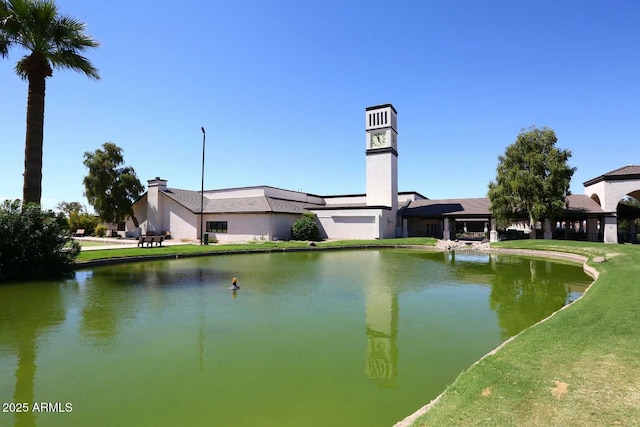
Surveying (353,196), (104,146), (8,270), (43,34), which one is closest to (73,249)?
(8,270)

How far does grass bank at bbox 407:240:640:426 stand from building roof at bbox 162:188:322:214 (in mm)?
32505

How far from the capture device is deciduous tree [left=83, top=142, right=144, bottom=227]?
40500mm

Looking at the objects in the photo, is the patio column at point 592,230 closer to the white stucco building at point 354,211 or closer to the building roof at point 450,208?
the white stucco building at point 354,211

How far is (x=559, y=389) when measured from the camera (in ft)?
14.4

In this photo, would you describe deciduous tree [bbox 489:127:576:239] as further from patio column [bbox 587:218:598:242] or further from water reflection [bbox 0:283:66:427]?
water reflection [bbox 0:283:66:427]

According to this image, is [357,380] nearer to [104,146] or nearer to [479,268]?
[479,268]

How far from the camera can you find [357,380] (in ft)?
18.3

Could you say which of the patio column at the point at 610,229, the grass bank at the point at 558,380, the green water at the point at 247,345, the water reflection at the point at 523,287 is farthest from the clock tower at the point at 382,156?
the grass bank at the point at 558,380

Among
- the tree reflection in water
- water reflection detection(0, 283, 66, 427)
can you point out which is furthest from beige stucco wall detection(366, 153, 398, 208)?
water reflection detection(0, 283, 66, 427)

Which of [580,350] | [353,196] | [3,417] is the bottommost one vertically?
[3,417]

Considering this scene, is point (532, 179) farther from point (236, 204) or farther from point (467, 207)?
point (236, 204)

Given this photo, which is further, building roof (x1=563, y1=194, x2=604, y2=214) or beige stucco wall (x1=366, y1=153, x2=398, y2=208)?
beige stucco wall (x1=366, y1=153, x2=398, y2=208)

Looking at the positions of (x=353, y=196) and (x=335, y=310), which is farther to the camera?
(x=353, y=196)

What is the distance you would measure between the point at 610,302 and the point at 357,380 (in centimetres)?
765
